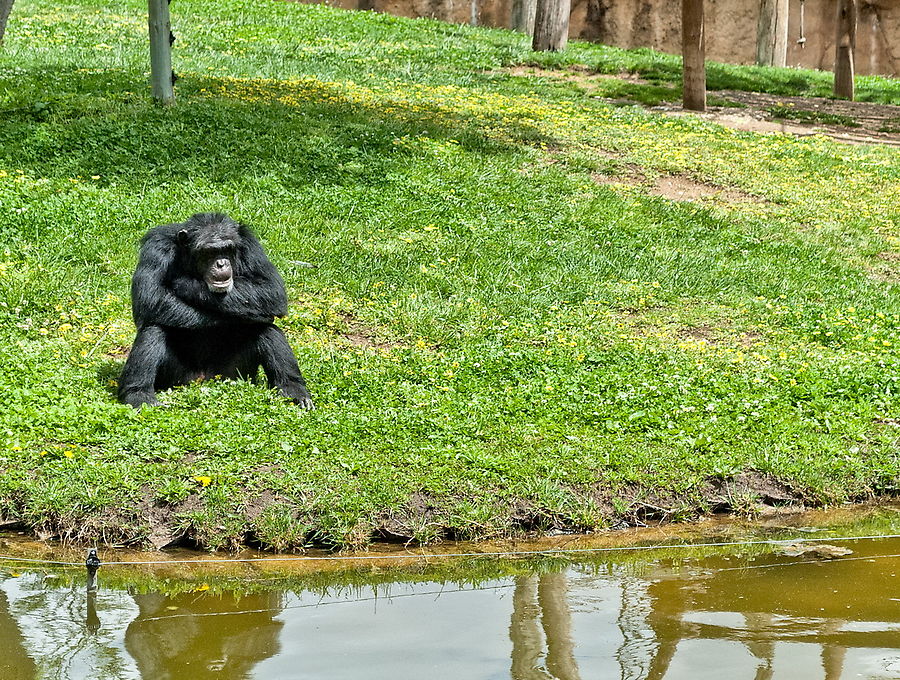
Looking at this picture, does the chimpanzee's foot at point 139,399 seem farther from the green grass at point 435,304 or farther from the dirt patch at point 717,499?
the dirt patch at point 717,499

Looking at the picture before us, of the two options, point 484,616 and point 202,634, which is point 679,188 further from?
point 202,634

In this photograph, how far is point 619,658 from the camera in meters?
4.66

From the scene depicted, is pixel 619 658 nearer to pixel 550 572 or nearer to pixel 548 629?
pixel 548 629

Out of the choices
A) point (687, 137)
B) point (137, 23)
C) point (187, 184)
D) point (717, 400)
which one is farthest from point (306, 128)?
point (137, 23)

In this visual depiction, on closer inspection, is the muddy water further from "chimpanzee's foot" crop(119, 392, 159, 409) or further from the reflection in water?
"chimpanzee's foot" crop(119, 392, 159, 409)

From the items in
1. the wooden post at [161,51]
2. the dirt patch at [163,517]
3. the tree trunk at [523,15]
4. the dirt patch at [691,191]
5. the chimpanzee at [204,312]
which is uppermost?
the tree trunk at [523,15]

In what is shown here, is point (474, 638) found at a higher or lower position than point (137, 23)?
lower

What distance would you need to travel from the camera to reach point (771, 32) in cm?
2866

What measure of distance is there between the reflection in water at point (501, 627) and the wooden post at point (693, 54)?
15.3 meters

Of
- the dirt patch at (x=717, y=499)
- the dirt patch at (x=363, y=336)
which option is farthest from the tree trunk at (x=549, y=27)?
the dirt patch at (x=717, y=499)

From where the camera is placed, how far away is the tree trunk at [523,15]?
28.9 metres

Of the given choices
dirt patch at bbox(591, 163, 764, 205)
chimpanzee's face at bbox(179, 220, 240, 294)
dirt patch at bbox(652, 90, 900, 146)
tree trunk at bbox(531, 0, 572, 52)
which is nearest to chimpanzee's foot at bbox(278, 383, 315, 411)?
chimpanzee's face at bbox(179, 220, 240, 294)

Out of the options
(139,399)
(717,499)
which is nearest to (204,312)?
(139,399)

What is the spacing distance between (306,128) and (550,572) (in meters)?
10.3
